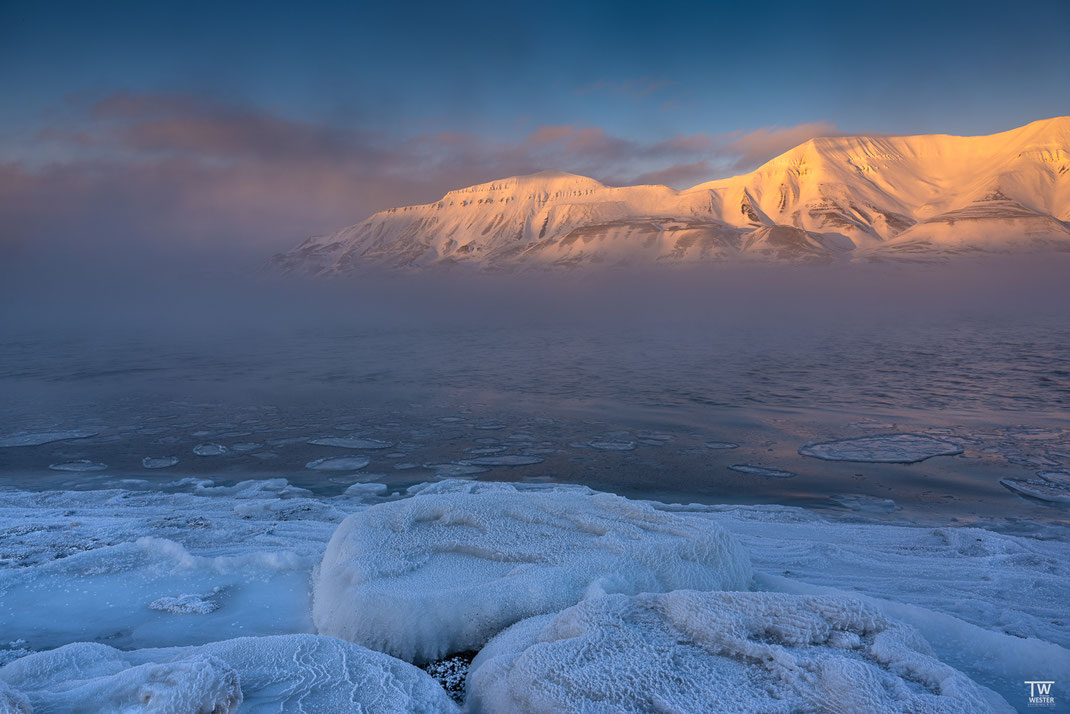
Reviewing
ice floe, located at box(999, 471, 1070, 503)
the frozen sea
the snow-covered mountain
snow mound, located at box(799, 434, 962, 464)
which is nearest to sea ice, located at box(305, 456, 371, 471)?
the frozen sea

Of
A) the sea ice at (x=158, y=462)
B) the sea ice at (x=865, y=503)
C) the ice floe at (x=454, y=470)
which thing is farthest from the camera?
the sea ice at (x=158, y=462)

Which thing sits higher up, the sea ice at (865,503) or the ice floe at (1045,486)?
the sea ice at (865,503)

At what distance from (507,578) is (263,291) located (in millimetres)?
194716

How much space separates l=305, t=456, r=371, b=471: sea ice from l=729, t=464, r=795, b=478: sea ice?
18.7 ft

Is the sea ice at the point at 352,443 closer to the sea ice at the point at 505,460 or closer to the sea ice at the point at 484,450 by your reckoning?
the sea ice at the point at 484,450

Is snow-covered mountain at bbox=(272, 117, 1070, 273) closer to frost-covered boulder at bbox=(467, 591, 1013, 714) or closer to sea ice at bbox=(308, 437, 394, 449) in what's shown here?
sea ice at bbox=(308, 437, 394, 449)

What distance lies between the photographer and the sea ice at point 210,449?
10.7m

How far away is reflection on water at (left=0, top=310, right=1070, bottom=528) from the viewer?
8719mm

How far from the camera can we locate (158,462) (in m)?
10.2

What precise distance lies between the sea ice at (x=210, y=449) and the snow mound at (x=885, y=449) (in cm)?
984

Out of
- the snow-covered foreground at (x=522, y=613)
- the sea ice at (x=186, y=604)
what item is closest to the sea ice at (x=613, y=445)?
the snow-covered foreground at (x=522, y=613)

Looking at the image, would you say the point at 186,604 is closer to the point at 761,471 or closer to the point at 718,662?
the point at 718,662

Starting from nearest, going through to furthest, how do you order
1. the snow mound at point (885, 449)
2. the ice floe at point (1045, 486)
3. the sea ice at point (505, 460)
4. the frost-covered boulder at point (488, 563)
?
the frost-covered boulder at point (488, 563) → the ice floe at point (1045, 486) → the snow mound at point (885, 449) → the sea ice at point (505, 460)

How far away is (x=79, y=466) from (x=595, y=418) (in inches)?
362
